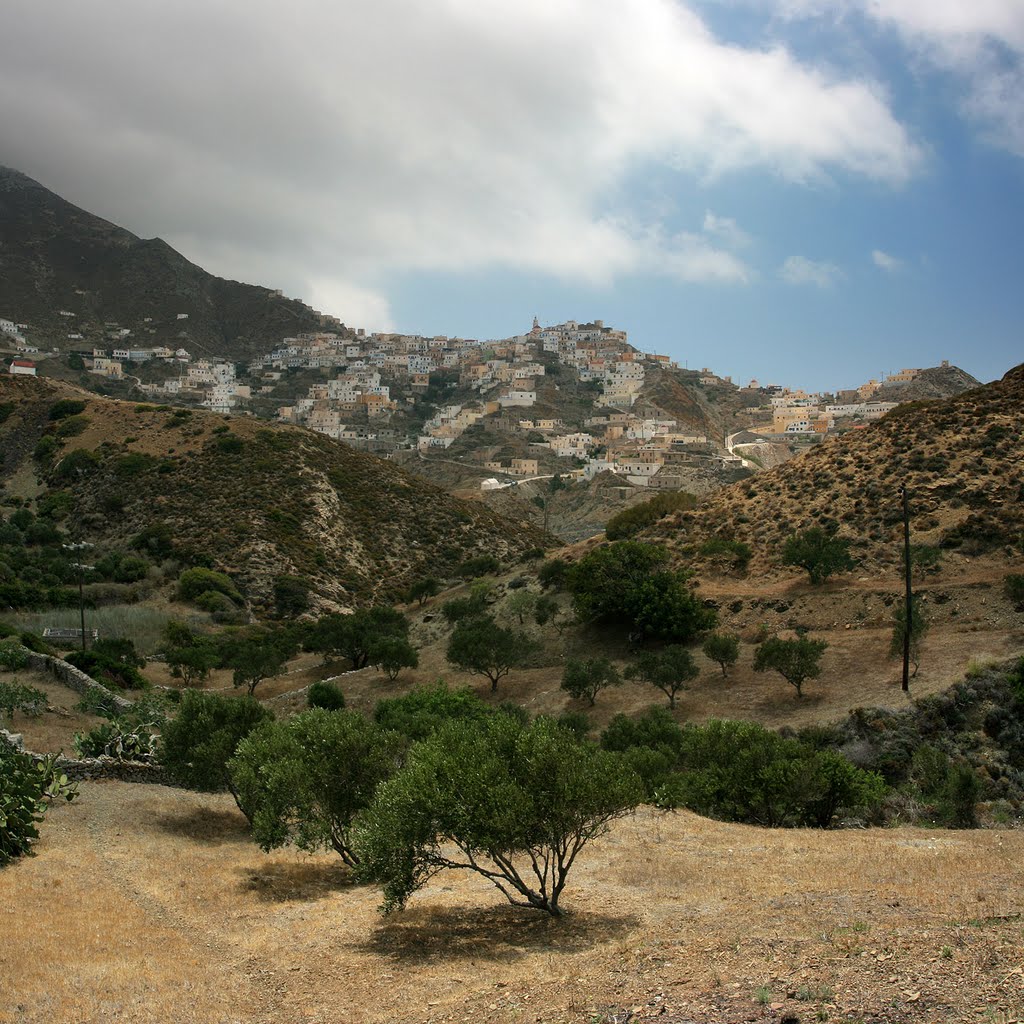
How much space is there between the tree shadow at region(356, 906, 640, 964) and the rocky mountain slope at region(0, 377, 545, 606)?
45782 mm

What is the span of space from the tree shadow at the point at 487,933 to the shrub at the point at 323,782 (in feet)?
11.1

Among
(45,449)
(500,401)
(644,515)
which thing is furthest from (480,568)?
(500,401)

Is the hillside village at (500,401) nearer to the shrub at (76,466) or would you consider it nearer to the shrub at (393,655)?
the shrub at (76,466)

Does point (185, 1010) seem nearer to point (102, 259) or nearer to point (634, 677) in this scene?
point (634, 677)

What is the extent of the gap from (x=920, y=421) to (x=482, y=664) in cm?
3126

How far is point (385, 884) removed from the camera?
13.2 metres

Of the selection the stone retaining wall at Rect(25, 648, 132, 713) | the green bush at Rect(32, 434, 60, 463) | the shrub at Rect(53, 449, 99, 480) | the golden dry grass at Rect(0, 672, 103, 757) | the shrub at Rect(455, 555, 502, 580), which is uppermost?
the green bush at Rect(32, 434, 60, 463)

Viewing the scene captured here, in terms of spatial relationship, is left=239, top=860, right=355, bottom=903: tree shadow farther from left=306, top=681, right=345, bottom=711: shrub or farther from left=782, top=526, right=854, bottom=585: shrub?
left=782, top=526, right=854, bottom=585: shrub

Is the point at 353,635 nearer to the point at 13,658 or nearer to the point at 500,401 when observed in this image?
the point at 13,658

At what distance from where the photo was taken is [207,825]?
2062cm

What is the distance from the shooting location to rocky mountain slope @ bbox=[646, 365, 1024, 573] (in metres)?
40.6

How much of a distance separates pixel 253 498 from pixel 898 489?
4624 cm

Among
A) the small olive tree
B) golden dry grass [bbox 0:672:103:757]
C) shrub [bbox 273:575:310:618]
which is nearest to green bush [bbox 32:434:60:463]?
shrub [bbox 273:575:310:618]

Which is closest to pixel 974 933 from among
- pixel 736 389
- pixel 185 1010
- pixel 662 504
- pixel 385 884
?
pixel 385 884
